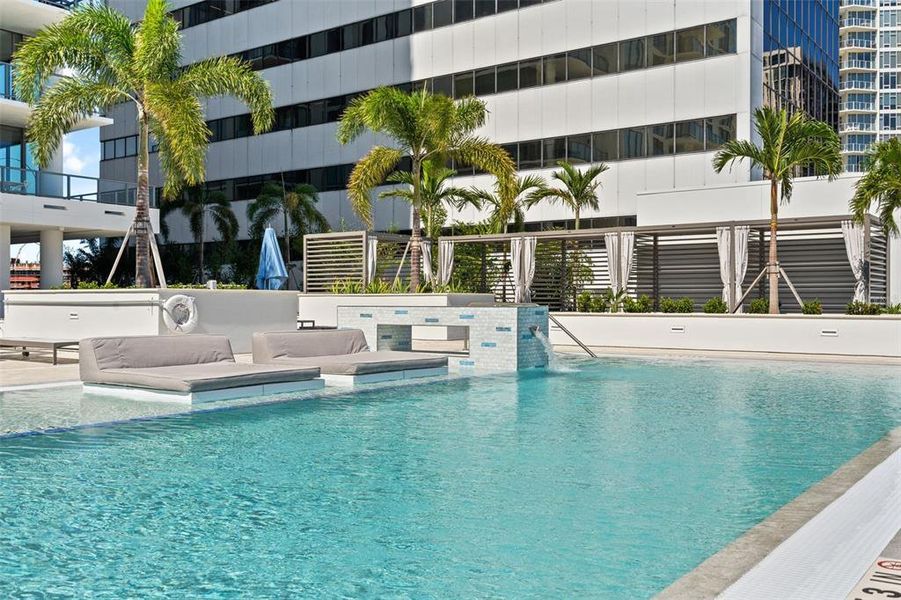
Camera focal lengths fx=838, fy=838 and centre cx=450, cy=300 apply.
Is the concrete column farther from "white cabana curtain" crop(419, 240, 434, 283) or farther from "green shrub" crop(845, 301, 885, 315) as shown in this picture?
"green shrub" crop(845, 301, 885, 315)

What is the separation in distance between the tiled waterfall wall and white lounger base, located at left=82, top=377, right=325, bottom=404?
489cm

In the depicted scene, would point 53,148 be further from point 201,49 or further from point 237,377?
point 201,49

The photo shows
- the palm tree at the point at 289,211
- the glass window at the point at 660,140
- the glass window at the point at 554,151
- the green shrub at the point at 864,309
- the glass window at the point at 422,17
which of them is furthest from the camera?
the palm tree at the point at 289,211

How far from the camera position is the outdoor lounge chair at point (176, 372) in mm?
10820

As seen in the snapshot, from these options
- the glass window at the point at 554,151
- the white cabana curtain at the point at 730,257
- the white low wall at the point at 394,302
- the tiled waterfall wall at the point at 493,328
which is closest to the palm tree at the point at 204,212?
the white low wall at the point at 394,302

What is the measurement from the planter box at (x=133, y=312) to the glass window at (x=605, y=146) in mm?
16733

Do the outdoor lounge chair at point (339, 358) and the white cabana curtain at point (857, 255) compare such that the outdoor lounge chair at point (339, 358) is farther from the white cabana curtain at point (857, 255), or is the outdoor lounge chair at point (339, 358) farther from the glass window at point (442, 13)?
the glass window at point (442, 13)

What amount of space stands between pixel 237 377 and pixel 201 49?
4119 cm

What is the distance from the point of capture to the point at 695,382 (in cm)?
1417

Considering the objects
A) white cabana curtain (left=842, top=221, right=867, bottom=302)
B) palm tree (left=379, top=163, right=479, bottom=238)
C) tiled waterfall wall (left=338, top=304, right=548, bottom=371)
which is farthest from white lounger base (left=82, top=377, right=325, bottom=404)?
palm tree (left=379, top=163, right=479, bottom=238)

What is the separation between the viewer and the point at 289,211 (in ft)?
134

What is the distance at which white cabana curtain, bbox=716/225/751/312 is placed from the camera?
22844 millimetres

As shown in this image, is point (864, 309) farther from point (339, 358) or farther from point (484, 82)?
point (484, 82)

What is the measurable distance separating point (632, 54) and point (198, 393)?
26437mm
